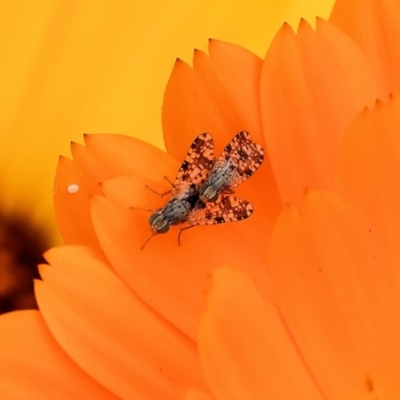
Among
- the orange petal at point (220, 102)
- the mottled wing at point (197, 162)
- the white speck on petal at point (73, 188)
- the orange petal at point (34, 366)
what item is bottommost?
the orange petal at point (34, 366)

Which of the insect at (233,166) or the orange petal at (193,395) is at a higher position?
the insect at (233,166)

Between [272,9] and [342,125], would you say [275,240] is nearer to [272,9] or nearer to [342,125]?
[342,125]

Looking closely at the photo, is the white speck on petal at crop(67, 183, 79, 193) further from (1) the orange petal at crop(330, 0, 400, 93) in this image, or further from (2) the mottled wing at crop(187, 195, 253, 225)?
(1) the orange petal at crop(330, 0, 400, 93)

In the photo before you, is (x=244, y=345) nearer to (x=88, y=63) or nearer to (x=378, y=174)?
(x=378, y=174)

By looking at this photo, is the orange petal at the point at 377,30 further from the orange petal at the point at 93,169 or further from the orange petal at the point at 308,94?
the orange petal at the point at 93,169

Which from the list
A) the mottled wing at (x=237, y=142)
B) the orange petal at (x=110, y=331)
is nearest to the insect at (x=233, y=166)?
the mottled wing at (x=237, y=142)

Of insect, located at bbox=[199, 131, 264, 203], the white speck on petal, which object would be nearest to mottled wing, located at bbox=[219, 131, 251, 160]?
insect, located at bbox=[199, 131, 264, 203]
